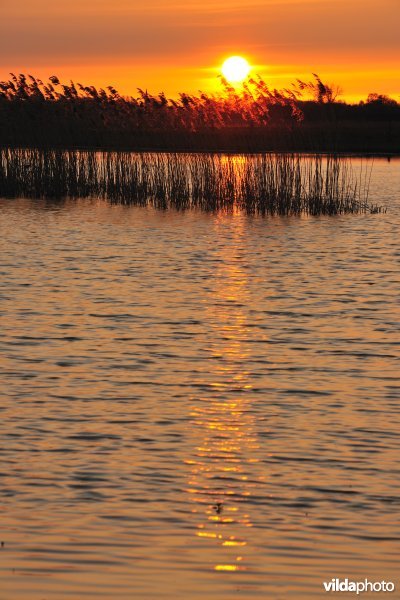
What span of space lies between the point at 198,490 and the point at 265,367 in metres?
3.63

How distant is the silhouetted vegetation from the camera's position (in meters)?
24.9

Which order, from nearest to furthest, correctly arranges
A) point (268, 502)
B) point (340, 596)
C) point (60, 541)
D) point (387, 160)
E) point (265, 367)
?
point (340, 596), point (60, 541), point (268, 502), point (265, 367), point (387, 160)

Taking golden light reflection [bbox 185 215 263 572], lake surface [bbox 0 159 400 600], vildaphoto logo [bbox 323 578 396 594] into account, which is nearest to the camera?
vildaphoto logo [bbox 323 578 396 594]

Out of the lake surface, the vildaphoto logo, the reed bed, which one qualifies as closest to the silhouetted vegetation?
the reed bed

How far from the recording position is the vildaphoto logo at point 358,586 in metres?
5.05

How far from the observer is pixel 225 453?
7305 mm

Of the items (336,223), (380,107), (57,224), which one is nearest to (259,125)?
(336,223)

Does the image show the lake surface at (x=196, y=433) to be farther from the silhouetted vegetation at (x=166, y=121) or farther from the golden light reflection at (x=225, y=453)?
the silhouetted vegetation at (x=166, y=121)

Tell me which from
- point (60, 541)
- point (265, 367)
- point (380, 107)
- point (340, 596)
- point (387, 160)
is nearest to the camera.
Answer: point (340, 596)

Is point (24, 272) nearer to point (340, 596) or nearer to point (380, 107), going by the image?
point (340, 596)

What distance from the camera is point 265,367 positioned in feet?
33.0

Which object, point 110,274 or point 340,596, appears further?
point 110,274

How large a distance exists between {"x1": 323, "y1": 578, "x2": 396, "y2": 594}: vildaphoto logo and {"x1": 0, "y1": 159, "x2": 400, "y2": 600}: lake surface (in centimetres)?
6

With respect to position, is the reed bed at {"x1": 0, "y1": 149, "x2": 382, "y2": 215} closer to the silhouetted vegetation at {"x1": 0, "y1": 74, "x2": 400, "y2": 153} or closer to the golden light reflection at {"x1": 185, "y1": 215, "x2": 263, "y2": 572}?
the silhouetted vegetation at {"x1": 0, "y1": 74, "x2": 400, "y2": 153}
